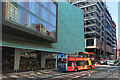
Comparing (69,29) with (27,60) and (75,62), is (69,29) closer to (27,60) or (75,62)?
(27,60)

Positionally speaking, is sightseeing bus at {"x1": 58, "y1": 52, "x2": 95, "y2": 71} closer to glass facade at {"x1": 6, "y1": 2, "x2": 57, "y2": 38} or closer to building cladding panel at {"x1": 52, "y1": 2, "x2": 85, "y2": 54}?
glass facade at {"x1": 6, "y1": 2, "x2": 57, "y2": 38}

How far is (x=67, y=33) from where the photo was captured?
49531mm

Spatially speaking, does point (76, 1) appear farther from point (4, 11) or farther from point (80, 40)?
point (4, 11)

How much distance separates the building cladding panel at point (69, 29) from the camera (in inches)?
1810

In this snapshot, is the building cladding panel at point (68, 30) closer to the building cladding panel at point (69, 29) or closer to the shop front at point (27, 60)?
the building cladding panel at point (69, 29)

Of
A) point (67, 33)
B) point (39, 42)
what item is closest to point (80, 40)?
point (67, 33)

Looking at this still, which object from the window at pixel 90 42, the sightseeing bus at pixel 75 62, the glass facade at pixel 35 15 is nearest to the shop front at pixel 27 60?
the glass facade at pixel 35 15

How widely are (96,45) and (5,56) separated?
54.5 m

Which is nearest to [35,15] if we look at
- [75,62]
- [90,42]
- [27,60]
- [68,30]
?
[27,60]

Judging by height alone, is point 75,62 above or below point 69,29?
below

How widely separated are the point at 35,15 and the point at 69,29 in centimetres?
2305

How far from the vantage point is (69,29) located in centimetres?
5128

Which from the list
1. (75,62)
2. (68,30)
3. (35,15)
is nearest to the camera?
(75,62)

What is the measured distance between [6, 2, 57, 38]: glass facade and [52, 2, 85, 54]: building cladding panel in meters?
7.54
